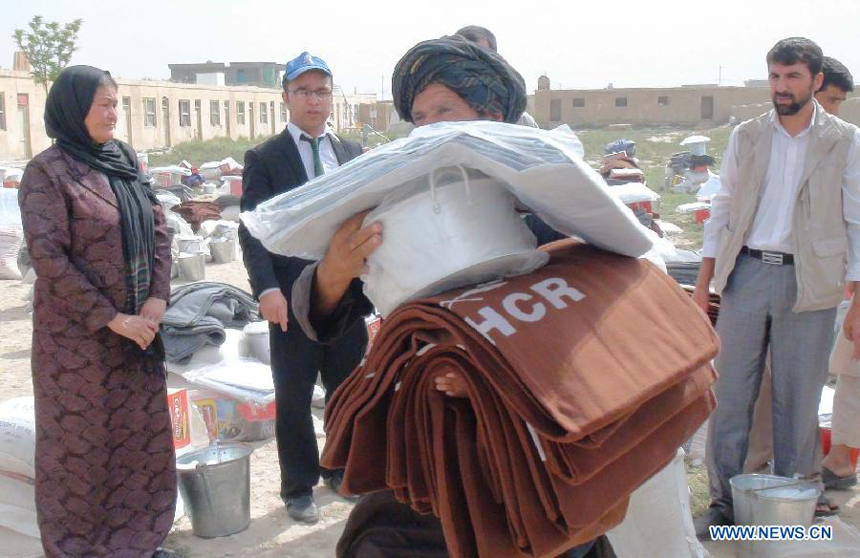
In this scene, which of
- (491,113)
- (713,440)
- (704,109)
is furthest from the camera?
(704,109)

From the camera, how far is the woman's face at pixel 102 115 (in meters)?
3.37

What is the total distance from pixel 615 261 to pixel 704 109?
4558 cm

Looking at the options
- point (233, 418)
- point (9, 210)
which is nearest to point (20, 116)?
point (9, 210)

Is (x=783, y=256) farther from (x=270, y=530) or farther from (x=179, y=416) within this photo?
(x=179, y=416)

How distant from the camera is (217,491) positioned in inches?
149

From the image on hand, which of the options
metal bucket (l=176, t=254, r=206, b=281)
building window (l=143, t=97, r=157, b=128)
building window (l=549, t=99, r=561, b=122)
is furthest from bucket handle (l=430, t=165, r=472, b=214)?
building window (l=549, t=99, r=561, b=122)

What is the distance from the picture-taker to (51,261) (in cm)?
320

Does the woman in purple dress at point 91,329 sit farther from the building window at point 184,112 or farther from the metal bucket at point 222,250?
the building window at point 184,112

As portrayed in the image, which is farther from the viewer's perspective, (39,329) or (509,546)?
(39,329)

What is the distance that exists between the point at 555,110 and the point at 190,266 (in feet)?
131

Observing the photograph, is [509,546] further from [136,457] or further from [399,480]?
[136,457]

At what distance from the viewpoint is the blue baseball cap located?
12.6 ft

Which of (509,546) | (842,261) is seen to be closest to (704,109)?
(842,261)

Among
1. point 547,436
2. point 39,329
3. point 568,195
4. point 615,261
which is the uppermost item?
point 568,195
